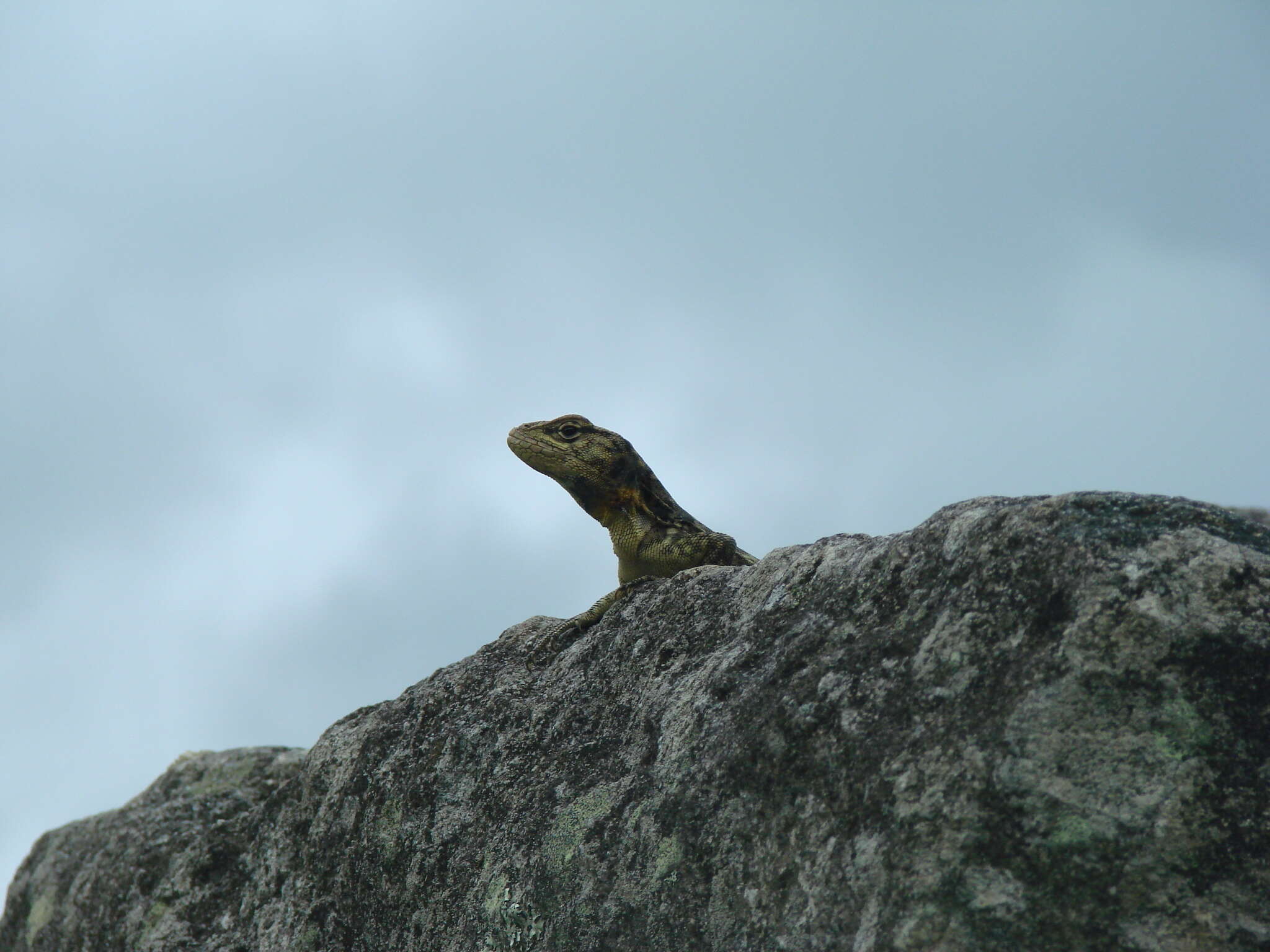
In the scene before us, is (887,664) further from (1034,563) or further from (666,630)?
(666,630)

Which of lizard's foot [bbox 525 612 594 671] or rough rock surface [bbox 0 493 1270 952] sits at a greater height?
lizard's foot [bbox 525 612 594 671]

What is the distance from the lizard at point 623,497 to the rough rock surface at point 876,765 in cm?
140

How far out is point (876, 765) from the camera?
2277mm

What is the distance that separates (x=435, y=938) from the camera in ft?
11.1

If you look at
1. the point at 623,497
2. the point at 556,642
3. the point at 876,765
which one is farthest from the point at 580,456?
the point at 876,765

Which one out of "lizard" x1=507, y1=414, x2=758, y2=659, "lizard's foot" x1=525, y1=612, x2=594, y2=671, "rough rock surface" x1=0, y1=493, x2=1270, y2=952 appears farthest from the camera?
"lizard" x1=507, y1=414, x2=758, y2=659

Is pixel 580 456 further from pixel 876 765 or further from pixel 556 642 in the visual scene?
pixel 876 765

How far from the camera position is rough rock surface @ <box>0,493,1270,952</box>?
194cm

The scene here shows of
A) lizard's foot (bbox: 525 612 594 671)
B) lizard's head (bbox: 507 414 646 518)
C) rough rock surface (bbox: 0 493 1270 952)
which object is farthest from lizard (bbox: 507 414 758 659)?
rough rock surface (bbox: 0 493 1270 952)

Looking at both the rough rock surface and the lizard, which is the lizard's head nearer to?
the lizard

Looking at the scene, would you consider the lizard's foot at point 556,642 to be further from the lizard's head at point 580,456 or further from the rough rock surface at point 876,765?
the lizard's head at point 580,456

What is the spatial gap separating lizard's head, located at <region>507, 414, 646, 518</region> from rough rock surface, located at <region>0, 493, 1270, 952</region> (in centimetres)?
148

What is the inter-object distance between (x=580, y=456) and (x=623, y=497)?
30 centimetres

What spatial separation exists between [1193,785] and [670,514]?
139 inches
